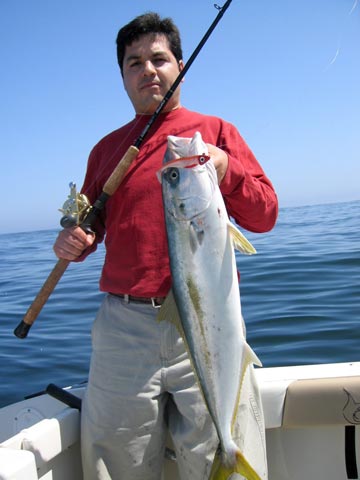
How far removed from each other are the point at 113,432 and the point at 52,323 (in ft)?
19.1

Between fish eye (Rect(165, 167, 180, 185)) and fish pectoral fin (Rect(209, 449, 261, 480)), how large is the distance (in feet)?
4.08

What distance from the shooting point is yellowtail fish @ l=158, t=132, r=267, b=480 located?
2.23 m

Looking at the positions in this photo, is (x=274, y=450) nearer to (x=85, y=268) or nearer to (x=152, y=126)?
(x=152, y=126)

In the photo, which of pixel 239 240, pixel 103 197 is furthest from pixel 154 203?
pixel 239 240

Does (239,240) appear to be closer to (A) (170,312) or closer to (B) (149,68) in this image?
(A) (170,312)

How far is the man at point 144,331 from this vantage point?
264cm

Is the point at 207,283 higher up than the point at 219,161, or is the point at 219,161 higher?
the point at 219,161

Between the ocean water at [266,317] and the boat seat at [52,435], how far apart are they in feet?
8.96

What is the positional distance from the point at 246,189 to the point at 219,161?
10.2 inches

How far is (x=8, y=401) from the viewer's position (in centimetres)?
539

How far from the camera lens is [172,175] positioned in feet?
7.34

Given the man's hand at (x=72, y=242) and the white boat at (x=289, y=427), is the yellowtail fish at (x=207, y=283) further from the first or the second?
the white boat at (x=289, y=427)

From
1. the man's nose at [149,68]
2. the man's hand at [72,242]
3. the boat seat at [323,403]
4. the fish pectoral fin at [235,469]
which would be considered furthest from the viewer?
the boat seat at [323,403]

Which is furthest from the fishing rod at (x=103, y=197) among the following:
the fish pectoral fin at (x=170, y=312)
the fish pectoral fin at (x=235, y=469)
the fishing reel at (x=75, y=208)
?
the fish pectoral fin at (x=235, y=469)
